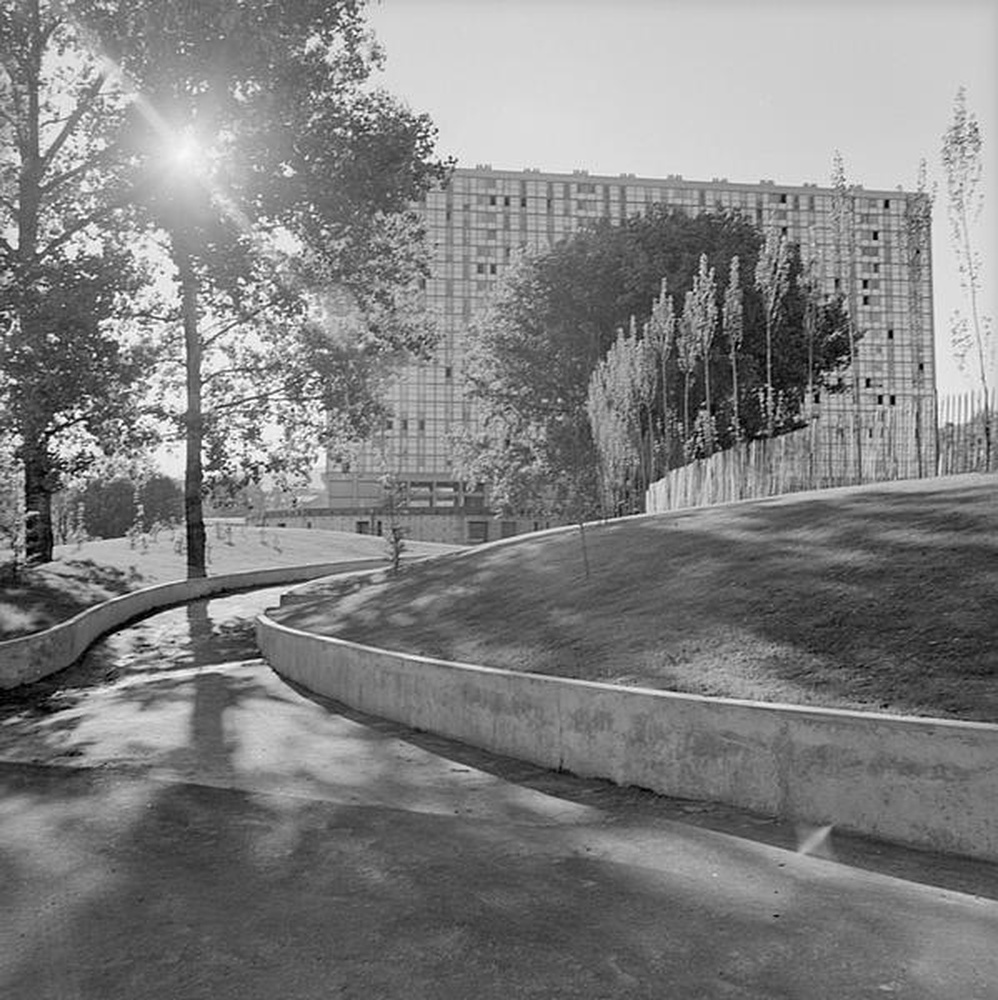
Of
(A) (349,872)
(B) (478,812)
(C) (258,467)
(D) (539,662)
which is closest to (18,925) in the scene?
(A) (349,872)

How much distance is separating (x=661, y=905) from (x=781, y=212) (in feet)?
440

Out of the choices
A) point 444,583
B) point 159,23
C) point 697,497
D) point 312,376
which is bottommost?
point 444,583

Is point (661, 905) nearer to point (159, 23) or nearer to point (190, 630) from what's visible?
point (190, 630)

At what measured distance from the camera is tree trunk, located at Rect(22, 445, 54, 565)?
78.9 feet

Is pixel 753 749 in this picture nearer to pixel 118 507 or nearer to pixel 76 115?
pixel 76 115

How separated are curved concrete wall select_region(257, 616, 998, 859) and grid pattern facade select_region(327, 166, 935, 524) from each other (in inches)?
3906

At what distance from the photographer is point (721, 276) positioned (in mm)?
41375

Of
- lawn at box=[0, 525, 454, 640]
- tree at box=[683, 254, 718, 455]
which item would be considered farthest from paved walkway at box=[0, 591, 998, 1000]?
tree at box=[683, 254, 718, 455]

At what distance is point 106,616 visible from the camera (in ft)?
72.4

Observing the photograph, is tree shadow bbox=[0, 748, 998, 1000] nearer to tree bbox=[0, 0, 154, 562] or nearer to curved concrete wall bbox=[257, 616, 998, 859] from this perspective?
curved concrete wall bbox=[257, 616, 998, 859]

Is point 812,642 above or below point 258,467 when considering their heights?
below

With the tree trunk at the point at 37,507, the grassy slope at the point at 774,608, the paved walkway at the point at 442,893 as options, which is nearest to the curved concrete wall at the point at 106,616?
the tree trunk at the point at 37,507

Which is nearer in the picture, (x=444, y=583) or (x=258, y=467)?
(x=444, y=583)

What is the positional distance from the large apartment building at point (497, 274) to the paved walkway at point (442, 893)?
94.4 metres
